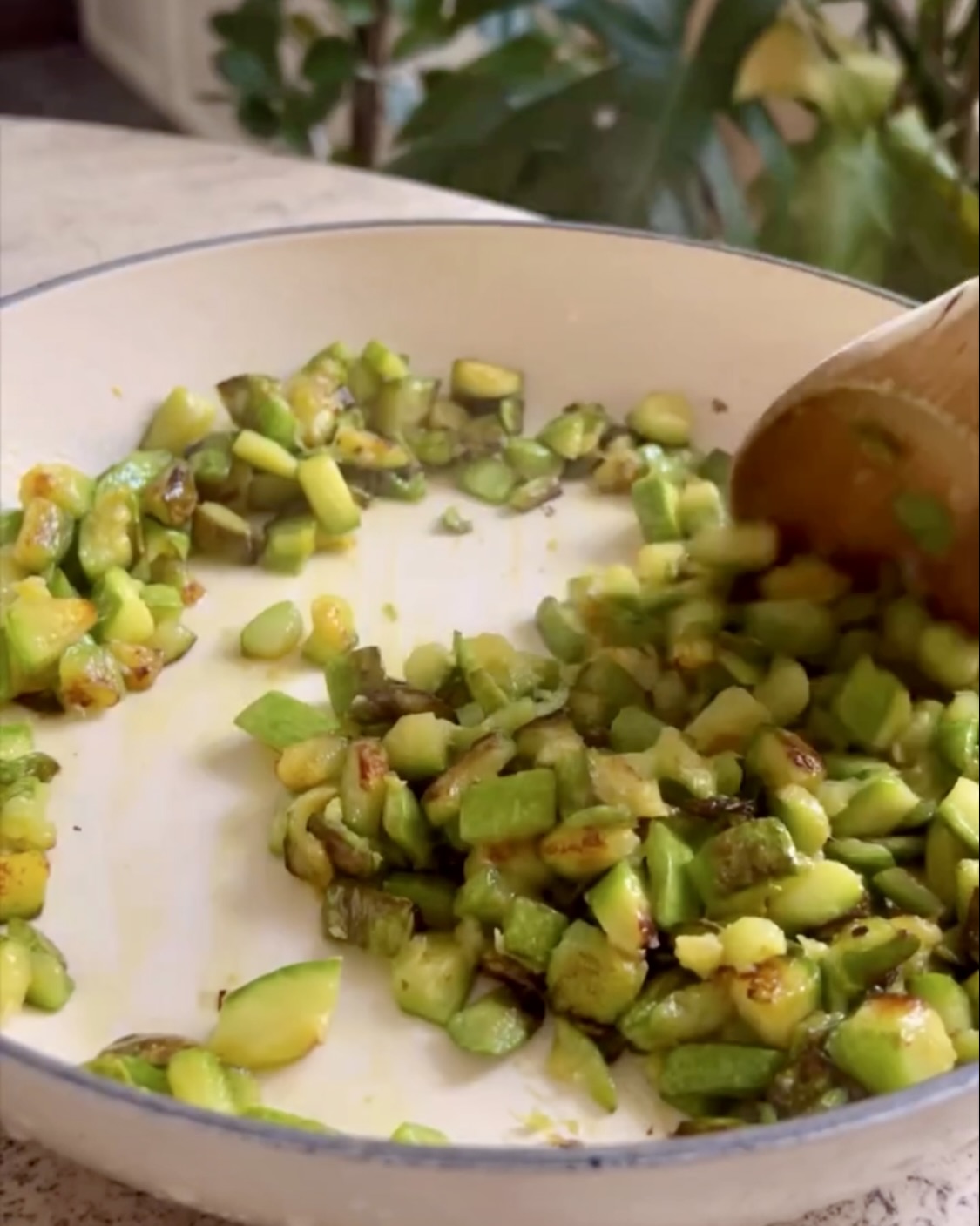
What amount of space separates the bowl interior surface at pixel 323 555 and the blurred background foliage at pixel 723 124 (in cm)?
38

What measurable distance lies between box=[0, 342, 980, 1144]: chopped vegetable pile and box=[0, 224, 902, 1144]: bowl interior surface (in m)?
0.02

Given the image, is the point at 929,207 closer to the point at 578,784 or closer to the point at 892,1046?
the point at 578,784

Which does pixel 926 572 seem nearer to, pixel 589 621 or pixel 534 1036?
pixel 589 621

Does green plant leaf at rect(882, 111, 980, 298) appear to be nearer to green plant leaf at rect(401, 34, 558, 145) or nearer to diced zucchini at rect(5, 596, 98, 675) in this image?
green plant leaf at rect(401, 34, 558, 145)

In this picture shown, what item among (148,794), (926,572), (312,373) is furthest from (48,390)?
(926,572)

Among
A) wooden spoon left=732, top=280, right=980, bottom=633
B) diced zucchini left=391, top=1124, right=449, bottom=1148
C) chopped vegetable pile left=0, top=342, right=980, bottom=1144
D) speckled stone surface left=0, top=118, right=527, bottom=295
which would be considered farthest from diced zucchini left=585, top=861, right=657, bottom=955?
speckled stone surface left=0, top=118, right=527, bottom=295

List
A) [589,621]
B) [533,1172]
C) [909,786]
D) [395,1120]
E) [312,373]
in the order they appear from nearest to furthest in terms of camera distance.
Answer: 1. [533,1172]
2. [395,1120]
3. [909,786]
4. [589,621]
5. [312,373]

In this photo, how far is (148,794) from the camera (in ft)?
2.67

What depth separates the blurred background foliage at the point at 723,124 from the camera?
141cm

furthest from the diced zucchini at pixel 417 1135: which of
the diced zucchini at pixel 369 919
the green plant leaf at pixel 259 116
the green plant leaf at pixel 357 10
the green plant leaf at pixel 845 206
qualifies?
the green plant leaf at pixel 259 116

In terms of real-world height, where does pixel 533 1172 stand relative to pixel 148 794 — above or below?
above

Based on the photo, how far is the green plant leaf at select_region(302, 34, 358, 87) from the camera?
178 centimetres

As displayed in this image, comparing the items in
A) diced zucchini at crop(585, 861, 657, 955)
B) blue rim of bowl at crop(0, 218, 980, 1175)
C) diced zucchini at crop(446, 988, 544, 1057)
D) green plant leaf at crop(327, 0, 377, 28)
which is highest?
blue rim of bowl at crop(0, 218, 980, 1175)

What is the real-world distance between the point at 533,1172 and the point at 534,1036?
193mm
